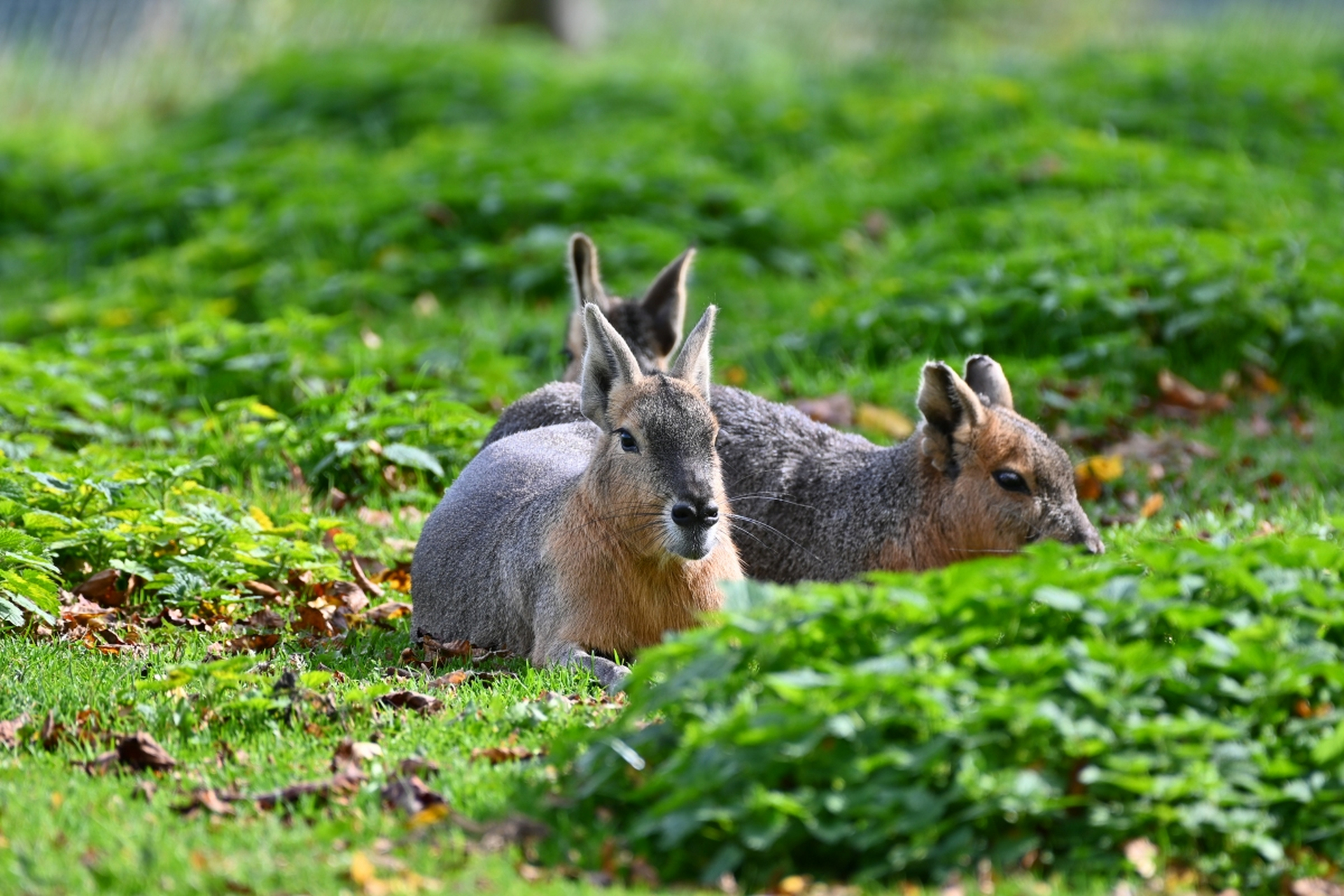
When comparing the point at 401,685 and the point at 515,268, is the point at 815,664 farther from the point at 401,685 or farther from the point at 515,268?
the point at 515,268

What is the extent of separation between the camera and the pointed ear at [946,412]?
5422mm

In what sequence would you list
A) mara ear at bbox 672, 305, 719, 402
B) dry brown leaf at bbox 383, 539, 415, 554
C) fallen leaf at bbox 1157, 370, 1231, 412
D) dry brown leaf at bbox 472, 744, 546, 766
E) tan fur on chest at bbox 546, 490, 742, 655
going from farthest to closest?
fallen leaf at bbox 1157, 370, 1231, 412, dry brown leaf at bbox 383, 539, 415, 554, mara ear at bbox 672, 305, 719, 402, tan fur on chest at bbox 546, 490, 742, 655, dry brown leaf at bbox 472, 744, 546, 766

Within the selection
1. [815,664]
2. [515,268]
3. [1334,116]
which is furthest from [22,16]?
[815,664]

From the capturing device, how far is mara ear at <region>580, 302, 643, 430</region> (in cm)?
513

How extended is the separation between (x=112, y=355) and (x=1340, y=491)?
6.05m

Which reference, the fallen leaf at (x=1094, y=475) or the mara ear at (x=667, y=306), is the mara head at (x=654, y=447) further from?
the fallen leaf at (x=1094, y=475)

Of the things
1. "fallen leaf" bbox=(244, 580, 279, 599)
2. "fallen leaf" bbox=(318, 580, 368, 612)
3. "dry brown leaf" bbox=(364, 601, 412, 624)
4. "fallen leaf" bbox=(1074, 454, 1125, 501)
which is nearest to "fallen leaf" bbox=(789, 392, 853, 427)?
"fallen leaf" bbox=(1074, 454, 1125, 501)

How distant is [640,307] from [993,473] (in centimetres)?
253

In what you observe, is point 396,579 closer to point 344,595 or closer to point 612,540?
point 344,595

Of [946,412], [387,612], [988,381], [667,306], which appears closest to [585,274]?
[667,306]

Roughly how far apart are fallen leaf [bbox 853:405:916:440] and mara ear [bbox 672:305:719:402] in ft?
8.67

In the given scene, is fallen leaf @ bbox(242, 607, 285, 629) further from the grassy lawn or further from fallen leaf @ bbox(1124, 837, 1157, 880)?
fallen leaf @ bbox(1124, 837, 1157, 880)

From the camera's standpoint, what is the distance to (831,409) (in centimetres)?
802

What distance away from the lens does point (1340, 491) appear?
697 centimetres
